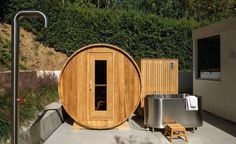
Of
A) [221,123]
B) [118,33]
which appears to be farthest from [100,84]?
[118,33]

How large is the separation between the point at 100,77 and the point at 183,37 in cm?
1078

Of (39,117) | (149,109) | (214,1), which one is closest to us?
(39,117)

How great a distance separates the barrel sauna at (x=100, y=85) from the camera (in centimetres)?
850

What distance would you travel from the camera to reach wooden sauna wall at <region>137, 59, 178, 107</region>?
33.8ft

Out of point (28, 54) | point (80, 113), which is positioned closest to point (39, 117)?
point (80, 113)

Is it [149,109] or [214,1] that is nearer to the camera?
[149,109]

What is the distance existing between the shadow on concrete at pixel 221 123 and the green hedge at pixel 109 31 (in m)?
7.59

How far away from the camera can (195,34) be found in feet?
39.9

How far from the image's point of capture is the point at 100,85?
8.66 m

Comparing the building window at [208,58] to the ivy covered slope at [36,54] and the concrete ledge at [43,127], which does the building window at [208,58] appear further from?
the ivy covered slope at [36,54]

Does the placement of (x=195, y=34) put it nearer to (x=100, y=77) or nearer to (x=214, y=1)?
(x=100, y=77)

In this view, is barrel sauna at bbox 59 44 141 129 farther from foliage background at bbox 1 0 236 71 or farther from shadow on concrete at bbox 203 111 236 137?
foliage background at bbox 1 0 236 71

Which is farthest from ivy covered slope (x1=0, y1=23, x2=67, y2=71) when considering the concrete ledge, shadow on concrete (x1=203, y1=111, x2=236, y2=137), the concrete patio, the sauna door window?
shadow on concrete (x1=203, y1=111, x2=236, y2=137)

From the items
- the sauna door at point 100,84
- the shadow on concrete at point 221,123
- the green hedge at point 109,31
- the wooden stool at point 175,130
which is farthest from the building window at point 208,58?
the green hedge at point 109,31
